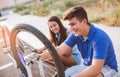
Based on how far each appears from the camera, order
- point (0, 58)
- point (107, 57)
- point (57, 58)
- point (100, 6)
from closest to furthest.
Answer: point (57, 58)
point (107, 57)
point (0, 58)
point (100, 6)

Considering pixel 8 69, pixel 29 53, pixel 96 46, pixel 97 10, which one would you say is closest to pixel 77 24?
pixel 96 46

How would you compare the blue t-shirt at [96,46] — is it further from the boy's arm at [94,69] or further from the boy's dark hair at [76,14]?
the boy's dark hair at [76,14]

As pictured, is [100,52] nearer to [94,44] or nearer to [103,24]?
[94,44]

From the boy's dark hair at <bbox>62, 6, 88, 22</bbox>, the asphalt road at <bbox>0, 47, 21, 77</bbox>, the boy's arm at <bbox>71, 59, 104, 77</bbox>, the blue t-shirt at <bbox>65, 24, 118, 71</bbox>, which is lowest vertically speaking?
the asphalt road at <bbox>0, 47, 21, 77</bbox>

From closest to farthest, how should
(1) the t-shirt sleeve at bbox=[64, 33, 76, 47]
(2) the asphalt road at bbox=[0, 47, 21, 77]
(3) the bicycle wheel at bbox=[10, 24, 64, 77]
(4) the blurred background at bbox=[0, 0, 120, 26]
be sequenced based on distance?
(3) the bicycle wheel at bbox=[10, 24, 64, 77], (1) the t-shirt sleeve at bbox=[64, 33, 76, 47], (2) the asphalt road at bbox=[0, 47, 21, 77], (4) the blurred background at bbox=[0, 0, 120, 26]

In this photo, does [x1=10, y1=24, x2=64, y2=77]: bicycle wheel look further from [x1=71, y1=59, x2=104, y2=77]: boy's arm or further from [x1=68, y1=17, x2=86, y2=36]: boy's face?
[x1=68, y1=17, x2=86, y2=36]: boy's face

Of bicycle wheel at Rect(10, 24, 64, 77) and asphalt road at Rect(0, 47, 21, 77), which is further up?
bicycle wheel at Rect(10, 24, 64, 77)

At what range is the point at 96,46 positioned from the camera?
2.53 m

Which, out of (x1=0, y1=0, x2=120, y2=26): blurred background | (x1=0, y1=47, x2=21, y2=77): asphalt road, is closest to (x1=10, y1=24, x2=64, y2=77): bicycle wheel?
(x1=0, y1=47, x2=21, y2=77): asphalt road

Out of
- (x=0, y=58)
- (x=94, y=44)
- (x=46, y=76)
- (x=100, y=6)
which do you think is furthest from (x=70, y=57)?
(x=100, y=6)

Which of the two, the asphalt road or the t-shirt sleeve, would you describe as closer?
the t-shirt sleeve

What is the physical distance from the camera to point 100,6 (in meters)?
8.73

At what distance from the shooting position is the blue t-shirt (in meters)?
2.50

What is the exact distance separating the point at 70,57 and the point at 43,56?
0.82 meters
